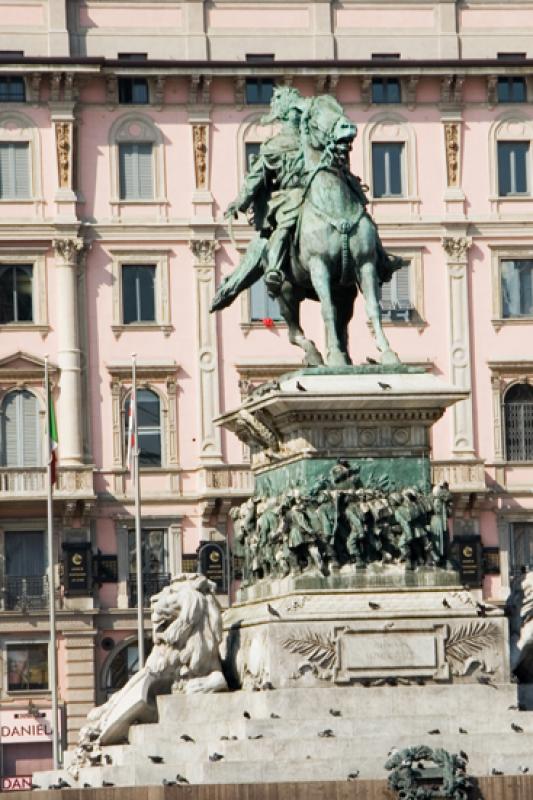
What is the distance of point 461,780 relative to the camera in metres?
29.5

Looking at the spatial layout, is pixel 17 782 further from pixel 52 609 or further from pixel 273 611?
pixel 273 611

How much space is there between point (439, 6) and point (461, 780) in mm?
65535

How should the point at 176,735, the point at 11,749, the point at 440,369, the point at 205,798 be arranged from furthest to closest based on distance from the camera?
the point at 440,369, the point at 11,749, the point at 176,735, the point at 205,798

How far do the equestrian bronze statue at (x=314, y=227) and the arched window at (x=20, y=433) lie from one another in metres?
55.0

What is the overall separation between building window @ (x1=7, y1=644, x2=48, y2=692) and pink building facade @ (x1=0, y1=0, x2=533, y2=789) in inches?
3.8

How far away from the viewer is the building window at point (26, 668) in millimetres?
87250

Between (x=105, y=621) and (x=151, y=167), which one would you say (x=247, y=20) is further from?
(x=105, y=621)

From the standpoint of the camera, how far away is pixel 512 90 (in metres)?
93.2

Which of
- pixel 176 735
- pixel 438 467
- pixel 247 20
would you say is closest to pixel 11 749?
pixel 438 467

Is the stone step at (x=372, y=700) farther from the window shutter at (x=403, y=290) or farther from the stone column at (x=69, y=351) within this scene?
the window shutter at (x=403, y=290)

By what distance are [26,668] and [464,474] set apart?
1454cm

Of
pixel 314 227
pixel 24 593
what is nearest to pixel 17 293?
pixel 24 593

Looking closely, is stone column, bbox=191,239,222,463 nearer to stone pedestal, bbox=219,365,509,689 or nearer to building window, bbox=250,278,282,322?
building window, bbox=250,278,282,322

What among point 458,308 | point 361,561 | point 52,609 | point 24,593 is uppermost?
point 458,308
